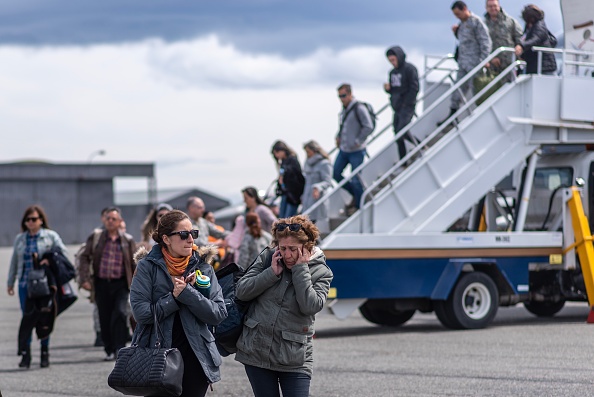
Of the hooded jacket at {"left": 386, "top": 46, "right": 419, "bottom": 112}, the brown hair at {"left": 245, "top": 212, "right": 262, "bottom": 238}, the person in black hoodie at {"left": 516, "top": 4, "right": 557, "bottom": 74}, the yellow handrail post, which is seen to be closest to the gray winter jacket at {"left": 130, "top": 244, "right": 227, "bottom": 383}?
the brown hair at {"left": 245, "top": 212, "right": 262, "bottom": 238}

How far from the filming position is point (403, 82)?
16.7 metres

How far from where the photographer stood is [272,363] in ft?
21.0

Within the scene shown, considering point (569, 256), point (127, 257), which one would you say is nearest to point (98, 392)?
point (127, 257)

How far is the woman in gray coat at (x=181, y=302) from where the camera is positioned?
20.5 feet

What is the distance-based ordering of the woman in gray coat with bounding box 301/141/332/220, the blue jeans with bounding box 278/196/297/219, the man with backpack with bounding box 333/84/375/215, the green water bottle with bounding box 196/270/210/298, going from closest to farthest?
the green water bottle with bounding box 196/270/210/298 < the woman in gray coat with bounding box 301/141/332/220 < the man with backpack with bounding box 333/84/375/215 < the blue jeans with bounding box 278/196/297/219

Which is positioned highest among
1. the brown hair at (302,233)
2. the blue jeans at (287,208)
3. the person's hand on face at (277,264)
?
the brown hair at (302,233)

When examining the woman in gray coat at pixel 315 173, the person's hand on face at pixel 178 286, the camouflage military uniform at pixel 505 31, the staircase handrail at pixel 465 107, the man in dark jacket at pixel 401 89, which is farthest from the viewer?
the camouflage military uniform at pixel 505 31

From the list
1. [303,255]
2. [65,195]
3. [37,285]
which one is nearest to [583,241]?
[37,285]

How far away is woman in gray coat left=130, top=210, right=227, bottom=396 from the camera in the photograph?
625 cm

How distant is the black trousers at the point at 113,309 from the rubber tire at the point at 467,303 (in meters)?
4.59

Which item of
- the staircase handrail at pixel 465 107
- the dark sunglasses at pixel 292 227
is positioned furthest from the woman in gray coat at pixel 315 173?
the dark sunglasses at pixel 292 227

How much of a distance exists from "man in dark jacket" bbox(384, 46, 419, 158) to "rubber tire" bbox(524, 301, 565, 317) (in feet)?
10.4

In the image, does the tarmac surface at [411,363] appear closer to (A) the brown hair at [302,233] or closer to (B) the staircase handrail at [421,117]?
(B) the staircase handrail at [421,117]

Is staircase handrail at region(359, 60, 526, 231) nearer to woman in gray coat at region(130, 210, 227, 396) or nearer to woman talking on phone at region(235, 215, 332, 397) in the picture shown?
woman talking on phone at region(235, 215, 332, 397)
